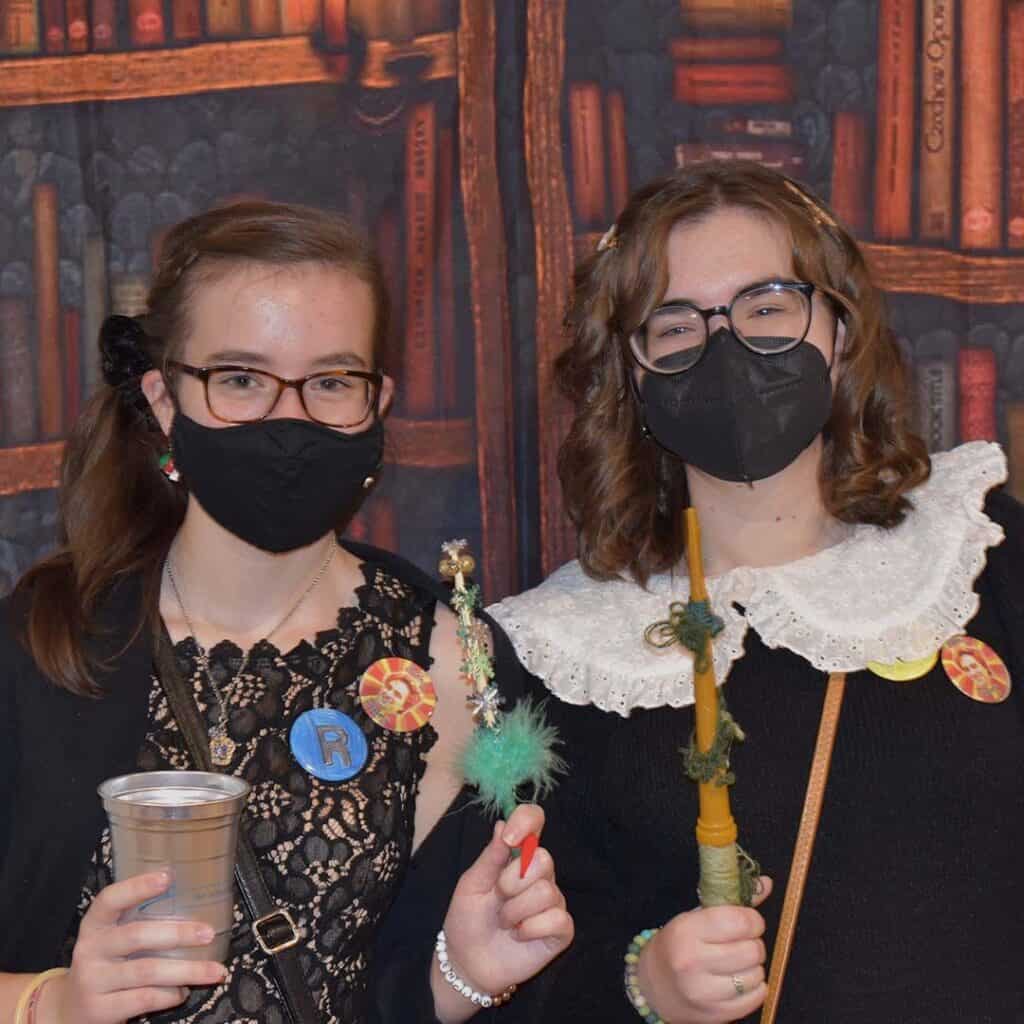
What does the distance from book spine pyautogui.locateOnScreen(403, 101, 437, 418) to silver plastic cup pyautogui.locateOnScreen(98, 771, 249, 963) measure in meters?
1.46

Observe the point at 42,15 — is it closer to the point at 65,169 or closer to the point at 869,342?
the point at 65,169

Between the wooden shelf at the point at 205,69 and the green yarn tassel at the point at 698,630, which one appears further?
the wooden shelf at the point at 205,69

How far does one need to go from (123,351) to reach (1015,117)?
194 centimetres

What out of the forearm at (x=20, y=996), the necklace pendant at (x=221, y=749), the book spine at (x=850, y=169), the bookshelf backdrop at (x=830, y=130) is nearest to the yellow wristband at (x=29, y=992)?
the forearm at (x=20, y=996)

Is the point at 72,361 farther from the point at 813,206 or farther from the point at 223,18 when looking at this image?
the point at 813,206

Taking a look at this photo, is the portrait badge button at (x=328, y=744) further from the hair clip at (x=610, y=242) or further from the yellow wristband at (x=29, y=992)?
the hair clip at (x=610, y=242)

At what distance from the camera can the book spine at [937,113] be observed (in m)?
3.24

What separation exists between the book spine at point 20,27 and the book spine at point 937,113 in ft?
6.00

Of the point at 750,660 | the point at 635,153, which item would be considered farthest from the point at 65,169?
the point at 750,660

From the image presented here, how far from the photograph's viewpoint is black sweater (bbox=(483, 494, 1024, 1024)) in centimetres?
236

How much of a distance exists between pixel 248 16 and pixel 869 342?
143 centimetres

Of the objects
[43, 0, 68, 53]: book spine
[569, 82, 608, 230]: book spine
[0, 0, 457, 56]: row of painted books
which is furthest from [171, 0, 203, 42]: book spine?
[569, 82, 608, 230]: book spine

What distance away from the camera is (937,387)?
11.0 feet

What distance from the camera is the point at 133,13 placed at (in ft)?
10.2
